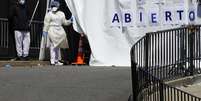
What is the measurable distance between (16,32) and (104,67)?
116 inches

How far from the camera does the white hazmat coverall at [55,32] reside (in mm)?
19203

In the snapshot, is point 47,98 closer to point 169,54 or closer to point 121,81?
point 121,81

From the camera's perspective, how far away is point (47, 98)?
12164 mm

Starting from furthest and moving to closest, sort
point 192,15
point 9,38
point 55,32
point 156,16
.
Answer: point 9,38
point 55,32
point 156,16
point 192,15

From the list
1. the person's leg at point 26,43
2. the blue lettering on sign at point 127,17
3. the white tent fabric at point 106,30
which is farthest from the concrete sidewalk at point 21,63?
the blue lettering on sign at point 127,17

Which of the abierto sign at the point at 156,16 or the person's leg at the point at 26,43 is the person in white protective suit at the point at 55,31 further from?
the abierto sign at the point at 156,16

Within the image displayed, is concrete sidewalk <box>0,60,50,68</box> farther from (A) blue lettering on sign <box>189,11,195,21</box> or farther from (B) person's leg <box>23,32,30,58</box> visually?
(A) blue lettering on sign <box>189,11,195,21</box>

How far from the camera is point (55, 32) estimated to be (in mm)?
19312

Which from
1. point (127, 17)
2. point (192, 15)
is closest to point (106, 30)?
point (127, 17)

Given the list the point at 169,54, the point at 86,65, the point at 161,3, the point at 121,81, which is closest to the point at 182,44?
the point at 169,54

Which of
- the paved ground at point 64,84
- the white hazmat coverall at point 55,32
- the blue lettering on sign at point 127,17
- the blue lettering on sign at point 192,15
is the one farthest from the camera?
the white hazmat coverall at point 55,32

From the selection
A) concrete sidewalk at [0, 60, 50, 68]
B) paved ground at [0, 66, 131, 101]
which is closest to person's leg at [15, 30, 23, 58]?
concrete sidewalk at [0, 60, 50, 68]

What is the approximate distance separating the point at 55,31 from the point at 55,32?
0.04 meters

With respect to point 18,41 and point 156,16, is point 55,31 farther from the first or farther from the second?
point 156,16
